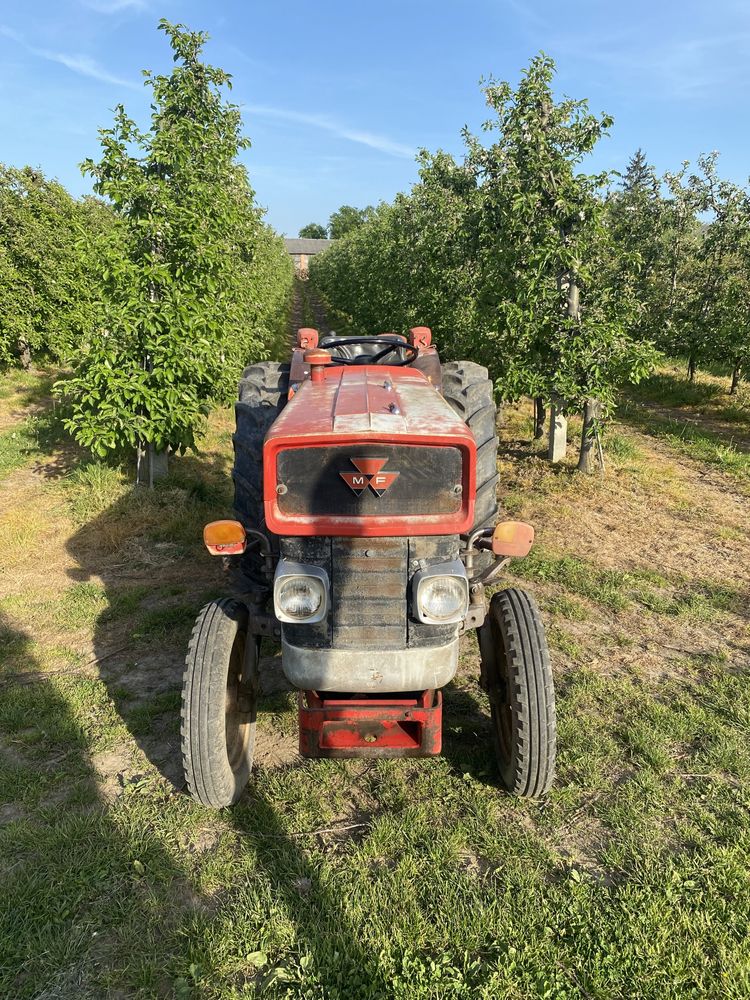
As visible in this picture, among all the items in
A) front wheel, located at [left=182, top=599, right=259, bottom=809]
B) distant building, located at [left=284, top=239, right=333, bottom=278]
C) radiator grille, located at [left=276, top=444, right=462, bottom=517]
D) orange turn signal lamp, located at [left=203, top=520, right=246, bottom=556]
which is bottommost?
front wheel, located at [left=182, top=599, right=259, bottom=809]

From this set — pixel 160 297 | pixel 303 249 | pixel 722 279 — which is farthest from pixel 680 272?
pixel 303 249

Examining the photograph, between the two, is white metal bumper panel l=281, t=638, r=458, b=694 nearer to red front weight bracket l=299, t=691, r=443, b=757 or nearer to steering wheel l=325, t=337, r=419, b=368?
red front weight bracket l=299, t=691, r=443, b=757

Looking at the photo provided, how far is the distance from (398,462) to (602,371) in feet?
17.0

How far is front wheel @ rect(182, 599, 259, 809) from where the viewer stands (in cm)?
258

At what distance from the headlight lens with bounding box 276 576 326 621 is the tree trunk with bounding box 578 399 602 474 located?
5.61 meters

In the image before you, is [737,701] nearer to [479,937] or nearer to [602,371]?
[479,937]

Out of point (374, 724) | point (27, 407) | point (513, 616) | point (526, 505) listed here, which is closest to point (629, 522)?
point (526, 505)

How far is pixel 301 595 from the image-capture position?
2.36 metres

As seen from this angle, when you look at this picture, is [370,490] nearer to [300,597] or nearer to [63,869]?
[300,597]

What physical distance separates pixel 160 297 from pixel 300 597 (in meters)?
4.76

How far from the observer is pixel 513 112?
22.4ft

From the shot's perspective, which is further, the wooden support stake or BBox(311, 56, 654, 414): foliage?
the wooden support stake

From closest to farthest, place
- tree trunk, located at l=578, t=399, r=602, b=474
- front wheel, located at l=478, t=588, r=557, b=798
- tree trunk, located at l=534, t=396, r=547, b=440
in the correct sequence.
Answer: front wheel, located at l=478, t=588, r=557, b=798
tree trunk, located at l=578, t=399, r=602, b=474
tree trunk, located at l=534, t=396, r=547, b=440

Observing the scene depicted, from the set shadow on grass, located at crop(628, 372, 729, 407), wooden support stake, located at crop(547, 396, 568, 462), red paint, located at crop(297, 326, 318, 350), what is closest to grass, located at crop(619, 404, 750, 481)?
shadow on grass, located at crop(628, 372, 729, 407)
